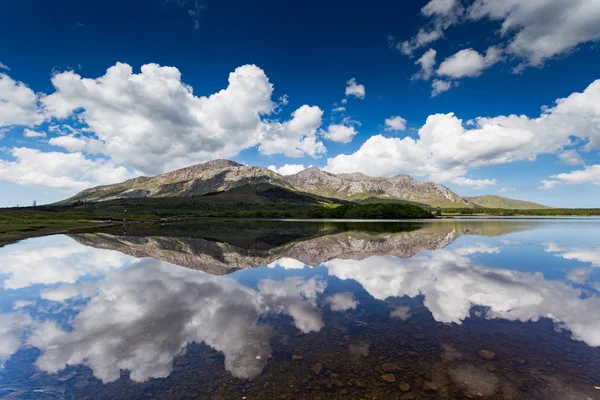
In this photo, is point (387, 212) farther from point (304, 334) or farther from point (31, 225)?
Answer: point (304, 334)

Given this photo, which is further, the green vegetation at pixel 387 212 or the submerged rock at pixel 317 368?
the green vegetation at pixel 387 212

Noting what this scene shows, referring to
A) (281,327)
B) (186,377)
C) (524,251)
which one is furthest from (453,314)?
(524,251)

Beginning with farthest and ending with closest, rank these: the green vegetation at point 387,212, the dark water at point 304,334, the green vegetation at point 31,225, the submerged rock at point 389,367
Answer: the green vegetation at point 387,212, the green vegetation at point 31,225, the submerged rock at point 389,367, the dark water at point 304,334

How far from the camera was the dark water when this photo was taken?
33.0ft

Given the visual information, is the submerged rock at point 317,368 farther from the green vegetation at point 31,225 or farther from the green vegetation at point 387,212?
the green vegetation at point 387,212

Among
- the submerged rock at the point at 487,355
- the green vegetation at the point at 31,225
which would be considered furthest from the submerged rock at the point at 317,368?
the green vegetation at the point at 31,225

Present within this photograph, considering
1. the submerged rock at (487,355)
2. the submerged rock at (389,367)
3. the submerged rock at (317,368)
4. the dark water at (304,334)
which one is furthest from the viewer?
the submerged rock at (487,355)

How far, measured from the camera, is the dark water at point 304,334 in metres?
10.0

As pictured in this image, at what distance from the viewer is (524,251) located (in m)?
41.1

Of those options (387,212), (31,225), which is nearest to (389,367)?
(31,225)

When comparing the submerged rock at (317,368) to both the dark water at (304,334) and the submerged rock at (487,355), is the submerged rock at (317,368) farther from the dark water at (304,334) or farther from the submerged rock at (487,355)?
the submerged rock at (487,355)

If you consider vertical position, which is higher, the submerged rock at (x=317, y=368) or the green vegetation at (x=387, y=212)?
the green vegetation at (x=387, y=212)

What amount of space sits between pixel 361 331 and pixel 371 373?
385 centimetres

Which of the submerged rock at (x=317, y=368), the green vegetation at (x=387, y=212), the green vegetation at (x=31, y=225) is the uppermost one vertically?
the green vegetation at (x=387, y=212)
